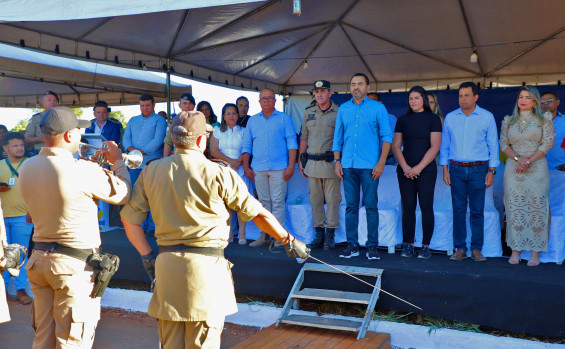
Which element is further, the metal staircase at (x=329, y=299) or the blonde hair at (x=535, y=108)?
the blonde hair at (x=535, y=108)

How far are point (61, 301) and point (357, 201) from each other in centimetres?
306

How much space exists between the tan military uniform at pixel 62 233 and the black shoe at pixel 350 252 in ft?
8.79

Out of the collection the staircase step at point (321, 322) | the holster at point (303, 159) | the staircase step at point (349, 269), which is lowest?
the staircase step at point (321, 322)

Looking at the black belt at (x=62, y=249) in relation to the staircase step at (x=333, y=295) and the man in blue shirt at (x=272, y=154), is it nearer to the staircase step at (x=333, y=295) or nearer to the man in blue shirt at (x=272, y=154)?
the staircase step at (x=333, y=295)

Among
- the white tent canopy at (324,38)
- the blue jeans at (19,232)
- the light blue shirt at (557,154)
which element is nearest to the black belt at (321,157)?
the white tent canopy at (324,38)

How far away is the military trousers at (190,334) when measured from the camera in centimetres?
254

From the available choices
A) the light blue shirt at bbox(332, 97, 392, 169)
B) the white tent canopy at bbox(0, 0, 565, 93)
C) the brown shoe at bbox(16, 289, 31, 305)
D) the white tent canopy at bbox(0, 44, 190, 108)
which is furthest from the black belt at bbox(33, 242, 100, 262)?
the white tent canopy at bbox(0, 44, 190, 108)

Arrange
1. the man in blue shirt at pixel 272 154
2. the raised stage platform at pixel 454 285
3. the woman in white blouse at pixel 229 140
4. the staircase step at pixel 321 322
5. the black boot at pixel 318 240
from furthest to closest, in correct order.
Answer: the woman in white blouse at pixel 229 140 → the man in blue shirt at pixel 272 154 → the black boot at pixel 318 240 → the staircase step at pixel 321 322 → the raised stage platform at pixel 454 285

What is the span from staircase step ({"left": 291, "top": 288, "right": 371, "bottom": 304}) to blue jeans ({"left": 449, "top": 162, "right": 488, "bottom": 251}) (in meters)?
1.17

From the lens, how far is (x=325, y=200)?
546 centimetres

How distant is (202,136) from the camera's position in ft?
8.84

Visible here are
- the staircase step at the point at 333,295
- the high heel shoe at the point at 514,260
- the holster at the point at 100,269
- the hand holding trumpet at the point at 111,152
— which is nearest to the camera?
the holster at the point at 100,269

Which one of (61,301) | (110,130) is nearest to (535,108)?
(61,301)

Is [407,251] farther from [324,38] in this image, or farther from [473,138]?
[324,38]
